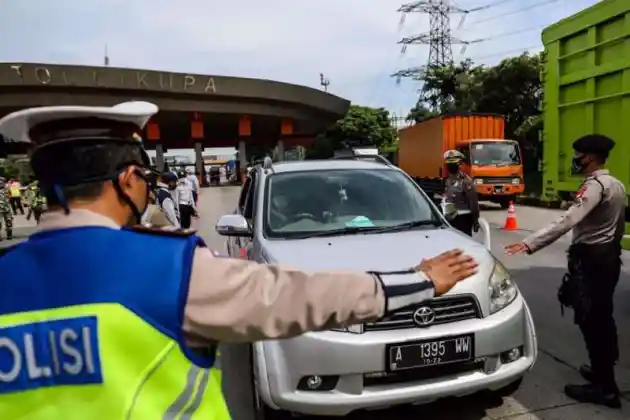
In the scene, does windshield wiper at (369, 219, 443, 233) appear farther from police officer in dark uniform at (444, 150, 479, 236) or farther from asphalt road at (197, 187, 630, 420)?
police officer in dark uniform at (444, 150, 479, 236)

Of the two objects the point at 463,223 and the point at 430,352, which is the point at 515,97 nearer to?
the point at 463,223

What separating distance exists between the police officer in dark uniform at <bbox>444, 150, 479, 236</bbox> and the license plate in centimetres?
373

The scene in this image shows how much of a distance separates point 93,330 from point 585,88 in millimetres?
5806

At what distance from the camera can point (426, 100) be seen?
37688 millimetres

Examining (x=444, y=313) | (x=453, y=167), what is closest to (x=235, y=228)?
(x=444, y=313)

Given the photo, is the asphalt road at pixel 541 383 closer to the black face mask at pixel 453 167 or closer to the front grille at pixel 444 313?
the front grille at pixel 444 313

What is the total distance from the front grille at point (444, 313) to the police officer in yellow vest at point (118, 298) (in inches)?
67.4

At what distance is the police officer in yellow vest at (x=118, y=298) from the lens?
1141mm

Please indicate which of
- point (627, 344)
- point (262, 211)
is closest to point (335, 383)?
point (262, 211)

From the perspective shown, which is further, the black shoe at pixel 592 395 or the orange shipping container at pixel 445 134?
the orange shipping container at pixel 445 134

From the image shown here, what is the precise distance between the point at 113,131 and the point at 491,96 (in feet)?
92.4

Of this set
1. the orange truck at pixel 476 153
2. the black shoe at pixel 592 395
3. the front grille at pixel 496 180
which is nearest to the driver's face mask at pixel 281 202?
the black shoe at pixel 592 395

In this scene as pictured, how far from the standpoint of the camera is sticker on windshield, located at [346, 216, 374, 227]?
4203 millimetres


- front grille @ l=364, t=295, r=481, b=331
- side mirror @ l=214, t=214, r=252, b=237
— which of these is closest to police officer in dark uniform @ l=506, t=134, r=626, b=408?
front grille @ l=364, t=295, r=481, b=331
